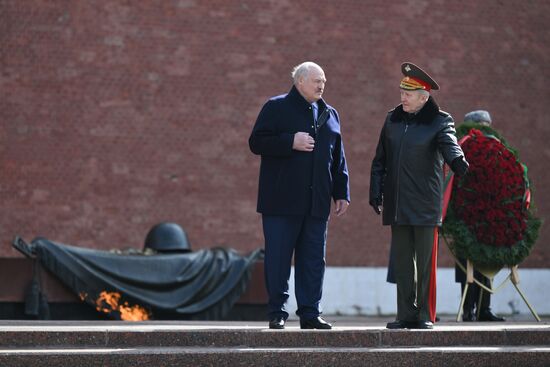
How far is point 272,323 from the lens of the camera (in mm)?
7391

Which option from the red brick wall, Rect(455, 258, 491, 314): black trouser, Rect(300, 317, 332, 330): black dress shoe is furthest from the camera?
the red brick wall

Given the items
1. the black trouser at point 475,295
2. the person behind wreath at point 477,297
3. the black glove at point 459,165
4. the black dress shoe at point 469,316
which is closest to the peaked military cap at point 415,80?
the black glove at point 459,165

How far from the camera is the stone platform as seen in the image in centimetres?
645

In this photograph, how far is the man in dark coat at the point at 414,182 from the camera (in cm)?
765

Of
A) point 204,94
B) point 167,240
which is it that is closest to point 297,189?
point 167,240

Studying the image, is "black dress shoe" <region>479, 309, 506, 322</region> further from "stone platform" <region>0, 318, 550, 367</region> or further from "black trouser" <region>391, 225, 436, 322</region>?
"stone platform" <region>0, 318, 550, 367</region>

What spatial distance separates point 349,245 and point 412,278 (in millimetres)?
8222

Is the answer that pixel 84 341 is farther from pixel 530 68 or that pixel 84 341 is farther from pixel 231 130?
pixel 530 68

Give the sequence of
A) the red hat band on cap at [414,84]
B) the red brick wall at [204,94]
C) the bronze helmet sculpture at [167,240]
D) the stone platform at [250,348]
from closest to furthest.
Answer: the stone platform at [250,348], the red hat band on cap at [414,84], the bronze helmet sculpture at [167,240], the red brick wall at [204,94]

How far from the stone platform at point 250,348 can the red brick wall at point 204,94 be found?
798 centimetres

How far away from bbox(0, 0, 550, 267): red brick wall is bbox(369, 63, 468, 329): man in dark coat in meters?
7.77

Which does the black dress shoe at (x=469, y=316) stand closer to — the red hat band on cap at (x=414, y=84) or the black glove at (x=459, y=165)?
the black glove at (x=459, y=165)

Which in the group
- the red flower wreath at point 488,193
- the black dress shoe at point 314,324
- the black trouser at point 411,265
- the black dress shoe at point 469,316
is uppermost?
the red flower wreath at point 488,193

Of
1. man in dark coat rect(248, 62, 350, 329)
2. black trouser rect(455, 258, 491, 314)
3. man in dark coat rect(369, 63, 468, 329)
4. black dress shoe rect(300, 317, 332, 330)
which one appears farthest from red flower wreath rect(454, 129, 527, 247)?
black dress shoe rect(300, 317, 332, 330)
